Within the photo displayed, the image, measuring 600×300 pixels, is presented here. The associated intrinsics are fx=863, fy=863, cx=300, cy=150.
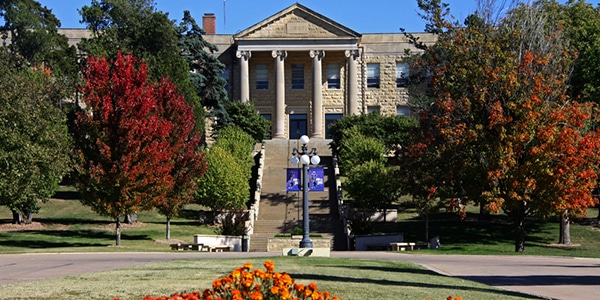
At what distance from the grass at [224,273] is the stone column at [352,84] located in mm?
54405

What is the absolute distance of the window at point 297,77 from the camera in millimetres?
76625

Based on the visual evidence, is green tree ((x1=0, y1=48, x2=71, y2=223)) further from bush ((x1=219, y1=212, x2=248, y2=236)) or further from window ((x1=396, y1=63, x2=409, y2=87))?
window ((x1=396, y1=63, x2=409, y2=87))

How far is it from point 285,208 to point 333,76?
29.9 m

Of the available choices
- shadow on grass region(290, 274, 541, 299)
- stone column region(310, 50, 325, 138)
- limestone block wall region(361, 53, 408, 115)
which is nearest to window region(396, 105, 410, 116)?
limestone block wall region(361, 53, 408, 115)

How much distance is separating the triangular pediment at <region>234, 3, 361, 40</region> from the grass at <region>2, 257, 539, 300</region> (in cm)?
5426

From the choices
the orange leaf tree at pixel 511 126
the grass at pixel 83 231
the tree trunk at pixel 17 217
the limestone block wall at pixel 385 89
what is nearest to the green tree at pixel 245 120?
the grass at pixel 83 231

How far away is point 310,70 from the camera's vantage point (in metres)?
76.4

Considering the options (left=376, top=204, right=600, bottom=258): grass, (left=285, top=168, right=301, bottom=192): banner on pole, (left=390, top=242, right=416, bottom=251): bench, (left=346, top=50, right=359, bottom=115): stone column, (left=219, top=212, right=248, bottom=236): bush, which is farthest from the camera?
(left=346, top=50, right=359, bottom=115): stone column

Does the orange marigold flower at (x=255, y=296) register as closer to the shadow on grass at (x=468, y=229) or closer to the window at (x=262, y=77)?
the shadow on grass at (x=468, y=229)

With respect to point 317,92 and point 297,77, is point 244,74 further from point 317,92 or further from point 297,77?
point 317,92

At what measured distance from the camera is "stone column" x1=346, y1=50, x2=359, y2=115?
73.3 m

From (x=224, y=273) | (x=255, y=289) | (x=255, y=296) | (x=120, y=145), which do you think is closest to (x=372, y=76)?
(x=120, y=145)

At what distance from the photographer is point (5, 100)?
39.2 metres

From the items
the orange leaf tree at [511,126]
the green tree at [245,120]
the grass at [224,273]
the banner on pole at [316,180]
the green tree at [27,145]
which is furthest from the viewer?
the green tree at [245,120]
